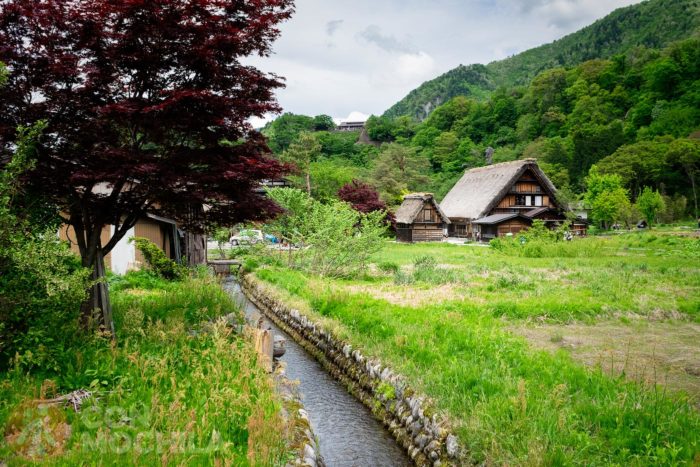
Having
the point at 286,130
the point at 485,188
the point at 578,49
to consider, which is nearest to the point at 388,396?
the point at 485,188

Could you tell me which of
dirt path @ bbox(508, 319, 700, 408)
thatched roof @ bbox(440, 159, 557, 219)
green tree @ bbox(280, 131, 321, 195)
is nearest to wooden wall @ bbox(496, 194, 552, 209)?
thatched roof @ bbox(440, 159, 557, 219)

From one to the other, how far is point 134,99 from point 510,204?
39.0 metres

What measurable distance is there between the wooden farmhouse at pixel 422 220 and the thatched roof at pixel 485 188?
111 inches

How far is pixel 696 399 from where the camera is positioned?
210 inches

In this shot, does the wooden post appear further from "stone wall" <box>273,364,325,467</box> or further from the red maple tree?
the red maple tree

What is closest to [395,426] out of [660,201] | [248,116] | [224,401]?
[224,401]

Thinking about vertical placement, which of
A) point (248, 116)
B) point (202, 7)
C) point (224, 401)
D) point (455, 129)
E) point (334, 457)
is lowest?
point (334, 457)

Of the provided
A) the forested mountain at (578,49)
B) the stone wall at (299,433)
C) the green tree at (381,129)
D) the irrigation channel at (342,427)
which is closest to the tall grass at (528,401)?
the irrigation channel at (342,427)

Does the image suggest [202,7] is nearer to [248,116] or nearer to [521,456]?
[248,116]

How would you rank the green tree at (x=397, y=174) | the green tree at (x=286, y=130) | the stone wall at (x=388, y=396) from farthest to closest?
the green tree at (x=286, y=130) → the green tree at (x=397, y=174) → the stone wall at (x=388, y=396)

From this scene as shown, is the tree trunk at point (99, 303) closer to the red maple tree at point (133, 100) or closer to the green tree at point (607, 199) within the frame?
the red maple tree at point (133, 100)

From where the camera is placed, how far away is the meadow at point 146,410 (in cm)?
389

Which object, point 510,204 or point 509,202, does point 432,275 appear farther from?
point 510,204

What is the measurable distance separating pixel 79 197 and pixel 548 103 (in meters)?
79.0
